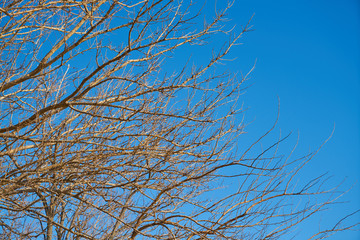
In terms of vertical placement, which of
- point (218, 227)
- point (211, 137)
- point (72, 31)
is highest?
point (72, 31)

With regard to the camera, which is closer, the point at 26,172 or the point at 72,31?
the point at 26,172

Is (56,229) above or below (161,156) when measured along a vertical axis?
above

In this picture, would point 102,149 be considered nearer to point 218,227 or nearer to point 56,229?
point 218,227

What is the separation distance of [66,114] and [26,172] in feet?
4.19

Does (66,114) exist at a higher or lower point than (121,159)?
higher

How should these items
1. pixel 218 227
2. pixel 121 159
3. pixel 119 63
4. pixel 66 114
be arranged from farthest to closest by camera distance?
1. pixel 66 114
2. pixel 119 63
3. pixel 121 159
4. pixel 218 227

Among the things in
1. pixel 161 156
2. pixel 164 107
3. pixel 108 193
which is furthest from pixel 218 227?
pixel 164 107

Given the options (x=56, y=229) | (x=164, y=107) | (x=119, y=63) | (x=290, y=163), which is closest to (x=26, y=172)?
(x=119, y=63)

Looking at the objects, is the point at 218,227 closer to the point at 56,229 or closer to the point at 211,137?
the point at 211,137

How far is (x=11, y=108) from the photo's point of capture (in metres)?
5.29

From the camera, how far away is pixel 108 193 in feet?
15.2

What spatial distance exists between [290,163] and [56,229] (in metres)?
5.79

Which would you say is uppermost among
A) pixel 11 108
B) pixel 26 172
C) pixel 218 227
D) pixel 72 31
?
pixel 72 31

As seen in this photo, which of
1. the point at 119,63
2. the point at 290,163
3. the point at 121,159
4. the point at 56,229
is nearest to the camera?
the point at 290,163
